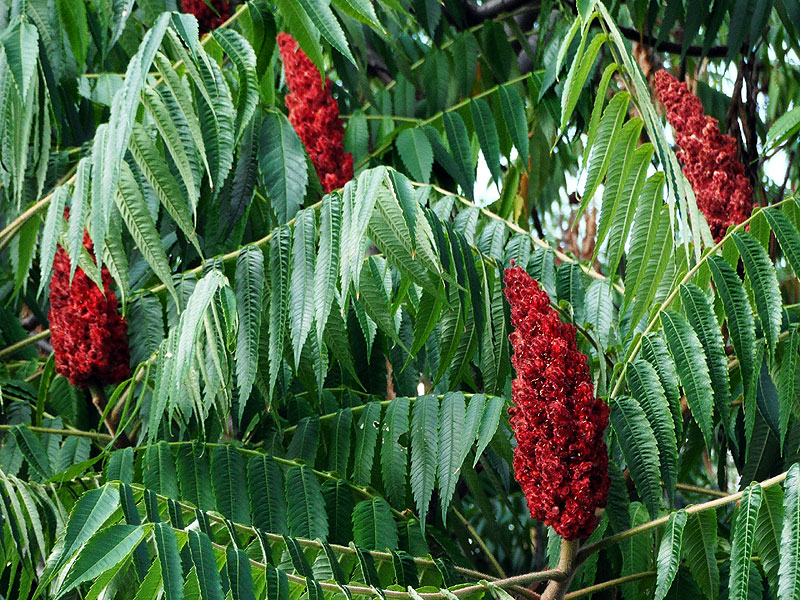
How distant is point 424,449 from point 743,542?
0.77 metres

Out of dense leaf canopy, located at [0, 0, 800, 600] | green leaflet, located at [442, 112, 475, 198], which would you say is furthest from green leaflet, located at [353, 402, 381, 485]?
green leaflet, located at [442, 112, 475, 198]

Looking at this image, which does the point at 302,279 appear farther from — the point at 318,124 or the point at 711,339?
the point at 318,124

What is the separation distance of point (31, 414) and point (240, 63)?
1414 millimetres

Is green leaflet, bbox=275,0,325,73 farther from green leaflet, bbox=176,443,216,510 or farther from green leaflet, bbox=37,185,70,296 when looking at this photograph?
green leaflet, bbox=176,443,216,510

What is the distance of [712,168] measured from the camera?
8.87 feet

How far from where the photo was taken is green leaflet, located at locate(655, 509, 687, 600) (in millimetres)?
1878

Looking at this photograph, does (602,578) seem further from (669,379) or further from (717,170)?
(717,170)

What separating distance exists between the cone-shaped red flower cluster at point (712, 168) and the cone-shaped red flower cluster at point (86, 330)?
154 cm

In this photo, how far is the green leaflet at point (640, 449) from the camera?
2086 mm

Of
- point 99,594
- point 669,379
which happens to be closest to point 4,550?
point 99,594

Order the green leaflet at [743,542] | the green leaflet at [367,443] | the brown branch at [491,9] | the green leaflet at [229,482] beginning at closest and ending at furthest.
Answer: the green leaflet at [743,542], the green leaflet at [229,482], the green leaflet at [367,443], the brown branch at [491,9]

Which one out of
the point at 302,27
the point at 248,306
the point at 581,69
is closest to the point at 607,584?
the point at 248,306

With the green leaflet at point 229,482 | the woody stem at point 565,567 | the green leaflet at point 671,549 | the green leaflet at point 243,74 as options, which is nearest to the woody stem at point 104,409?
the green leaflet at point 229,482

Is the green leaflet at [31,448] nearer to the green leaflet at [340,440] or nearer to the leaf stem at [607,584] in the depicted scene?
the green leaflet at [340,440]
